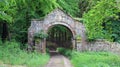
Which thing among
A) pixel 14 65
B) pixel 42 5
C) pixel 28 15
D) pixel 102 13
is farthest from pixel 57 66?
pixel 28 15

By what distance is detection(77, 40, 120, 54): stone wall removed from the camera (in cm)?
3366

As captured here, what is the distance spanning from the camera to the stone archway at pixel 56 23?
33438mm

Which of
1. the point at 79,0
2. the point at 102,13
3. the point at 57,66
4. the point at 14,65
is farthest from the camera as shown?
the point at 79,0

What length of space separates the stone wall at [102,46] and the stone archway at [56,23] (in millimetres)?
619

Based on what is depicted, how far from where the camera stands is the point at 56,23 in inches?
1326

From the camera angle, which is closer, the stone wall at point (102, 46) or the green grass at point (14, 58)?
the green grass at point (14, 58)

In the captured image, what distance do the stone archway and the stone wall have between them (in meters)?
0.62

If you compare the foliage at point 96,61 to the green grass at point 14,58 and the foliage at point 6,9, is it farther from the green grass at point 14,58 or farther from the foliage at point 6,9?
the foliage at point 6,9

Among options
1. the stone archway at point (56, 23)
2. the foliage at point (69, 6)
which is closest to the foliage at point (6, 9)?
the stone archway at point (56, 23)

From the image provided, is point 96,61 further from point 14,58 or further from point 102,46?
point 102,46

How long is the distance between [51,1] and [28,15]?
5924mm

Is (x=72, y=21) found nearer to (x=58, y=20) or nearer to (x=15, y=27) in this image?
(x=58, y=20)

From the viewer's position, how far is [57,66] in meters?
21.3

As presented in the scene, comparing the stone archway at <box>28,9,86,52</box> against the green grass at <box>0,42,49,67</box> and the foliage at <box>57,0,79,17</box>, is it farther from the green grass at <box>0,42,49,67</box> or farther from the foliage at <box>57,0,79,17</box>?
the green grass at <box>0,42,49,67</box>
